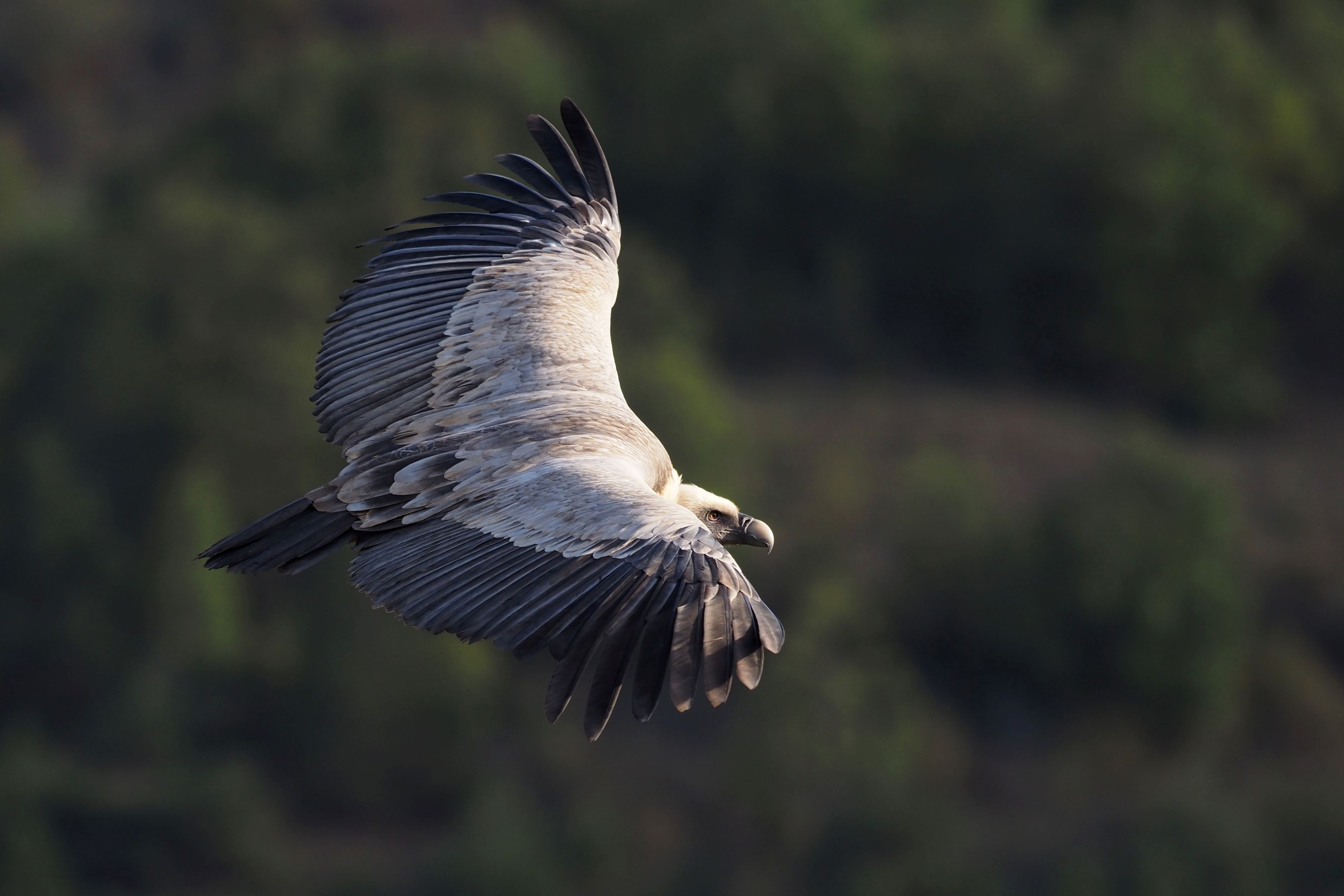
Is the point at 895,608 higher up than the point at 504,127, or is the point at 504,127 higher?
the point at 504,127

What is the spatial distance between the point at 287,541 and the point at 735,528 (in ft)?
9.40

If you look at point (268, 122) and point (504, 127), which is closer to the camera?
point (504, 127)

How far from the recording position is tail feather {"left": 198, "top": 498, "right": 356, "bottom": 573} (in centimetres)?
1217

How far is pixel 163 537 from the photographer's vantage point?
75.3m

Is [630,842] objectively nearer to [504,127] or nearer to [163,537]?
[163,537]

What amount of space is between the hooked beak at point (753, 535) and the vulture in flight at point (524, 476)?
0.06ft

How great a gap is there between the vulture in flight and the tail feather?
0.04ft

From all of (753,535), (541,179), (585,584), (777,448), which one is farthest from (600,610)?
(777,448)

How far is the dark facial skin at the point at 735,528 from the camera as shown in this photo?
13461 millimetres

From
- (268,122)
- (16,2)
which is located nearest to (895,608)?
(268,122)

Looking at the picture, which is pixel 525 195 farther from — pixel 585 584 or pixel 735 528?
pixel 585 584

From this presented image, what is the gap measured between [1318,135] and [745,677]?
8974cm

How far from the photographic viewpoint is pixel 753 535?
531 inches

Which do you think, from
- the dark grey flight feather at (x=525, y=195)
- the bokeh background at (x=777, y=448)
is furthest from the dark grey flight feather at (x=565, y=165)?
the bokeh background at (x=777, y=448)
